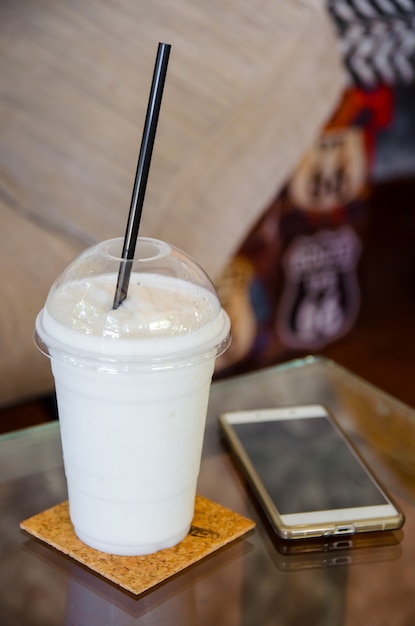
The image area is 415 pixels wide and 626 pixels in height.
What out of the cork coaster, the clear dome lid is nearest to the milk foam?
the clear dome lid

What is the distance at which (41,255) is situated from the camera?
1.58 m

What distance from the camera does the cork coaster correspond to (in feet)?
2.39

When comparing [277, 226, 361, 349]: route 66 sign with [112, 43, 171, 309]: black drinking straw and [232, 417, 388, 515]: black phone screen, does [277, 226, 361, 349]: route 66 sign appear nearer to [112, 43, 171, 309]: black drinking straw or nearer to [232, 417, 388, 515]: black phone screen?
[232, 417, 388, 515]: black phone screen

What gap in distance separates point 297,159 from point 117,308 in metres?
1.38

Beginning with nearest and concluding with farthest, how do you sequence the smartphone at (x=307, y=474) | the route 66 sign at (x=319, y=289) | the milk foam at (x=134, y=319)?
the milk foam at (x=134, y=319) < the smartphone at (x=307, y=474) < the route 66 sign at (x=319, y=289)

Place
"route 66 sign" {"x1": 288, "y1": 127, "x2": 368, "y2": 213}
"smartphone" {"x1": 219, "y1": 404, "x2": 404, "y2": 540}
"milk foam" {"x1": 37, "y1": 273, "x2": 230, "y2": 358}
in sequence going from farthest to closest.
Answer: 1. "route 66 sign" {"x1": 288, "y1": 127, "x2": 368, "y2": 213}
2. "smartphone" {"x1": 219, "y1": 404, "x2": 404, "y2": 540}
3. "milk foam" {"x1": 37, "y1": 273, "x2": 230, "y2": 358}

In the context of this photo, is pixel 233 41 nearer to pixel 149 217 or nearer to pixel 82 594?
pixel 149 217

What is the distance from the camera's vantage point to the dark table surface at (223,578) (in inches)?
28.0

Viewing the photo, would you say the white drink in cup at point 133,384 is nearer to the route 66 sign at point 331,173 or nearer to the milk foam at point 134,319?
the milk foam at point 134,319

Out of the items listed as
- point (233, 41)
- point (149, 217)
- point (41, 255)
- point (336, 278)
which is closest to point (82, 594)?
point (41, 255)

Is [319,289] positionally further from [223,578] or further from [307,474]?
[223,578]

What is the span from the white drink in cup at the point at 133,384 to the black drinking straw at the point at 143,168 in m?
0.01

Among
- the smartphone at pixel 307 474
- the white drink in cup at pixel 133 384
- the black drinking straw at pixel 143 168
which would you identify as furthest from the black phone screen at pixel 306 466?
the black drinking straw at pixel 143 168

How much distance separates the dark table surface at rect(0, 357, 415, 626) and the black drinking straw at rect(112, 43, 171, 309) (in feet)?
0.87
